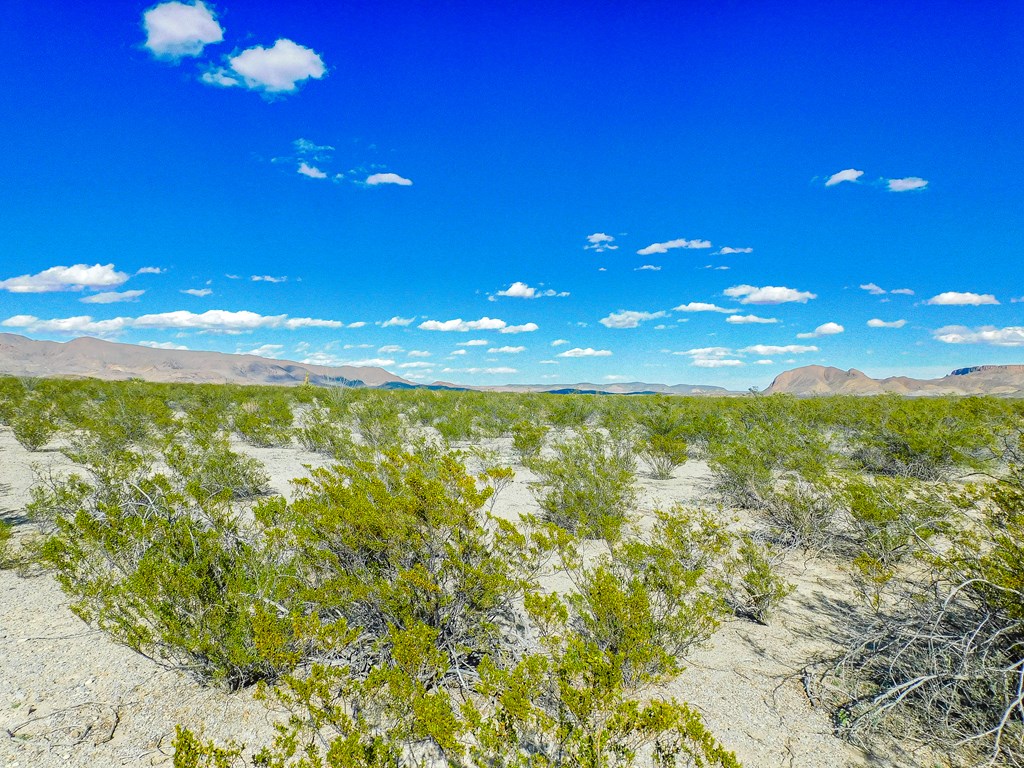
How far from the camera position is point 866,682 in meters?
4.02

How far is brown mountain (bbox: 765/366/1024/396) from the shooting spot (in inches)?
3730

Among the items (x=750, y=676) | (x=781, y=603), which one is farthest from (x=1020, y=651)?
(x=781, y=603)

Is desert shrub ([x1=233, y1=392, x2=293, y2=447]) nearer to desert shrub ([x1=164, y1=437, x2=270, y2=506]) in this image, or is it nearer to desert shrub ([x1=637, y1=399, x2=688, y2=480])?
desert shrub ([x1=164, y1=437, x2=270, y2=506])

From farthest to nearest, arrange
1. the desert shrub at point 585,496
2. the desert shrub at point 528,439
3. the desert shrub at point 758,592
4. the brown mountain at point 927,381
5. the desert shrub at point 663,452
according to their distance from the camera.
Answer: the brown mountain at point 927,381
the desert shrub at point 528,439
the desert shrub at point 663,452
the desert shrub at point 585,496
the desert shrub at point 758,592

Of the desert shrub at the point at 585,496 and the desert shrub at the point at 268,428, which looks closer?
the desert shrub at the point at 585,496

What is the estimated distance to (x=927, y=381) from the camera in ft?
438

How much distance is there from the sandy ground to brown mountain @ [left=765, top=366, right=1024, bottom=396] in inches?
3156

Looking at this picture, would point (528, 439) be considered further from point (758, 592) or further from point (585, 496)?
point (758, 592)

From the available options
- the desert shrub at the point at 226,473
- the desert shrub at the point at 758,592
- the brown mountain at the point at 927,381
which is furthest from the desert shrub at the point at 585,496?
the brown mountain at the point at 927,381

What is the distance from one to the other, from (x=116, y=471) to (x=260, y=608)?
495 centimetres

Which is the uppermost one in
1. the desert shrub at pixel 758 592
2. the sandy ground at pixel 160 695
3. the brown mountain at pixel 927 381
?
the brown mountain at pixel 927 381

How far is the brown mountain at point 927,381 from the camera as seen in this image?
94.8 m

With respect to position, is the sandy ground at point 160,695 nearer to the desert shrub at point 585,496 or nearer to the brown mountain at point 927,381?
the desert shrub at point 585,496

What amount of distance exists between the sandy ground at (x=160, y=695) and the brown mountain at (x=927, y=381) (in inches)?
3156
